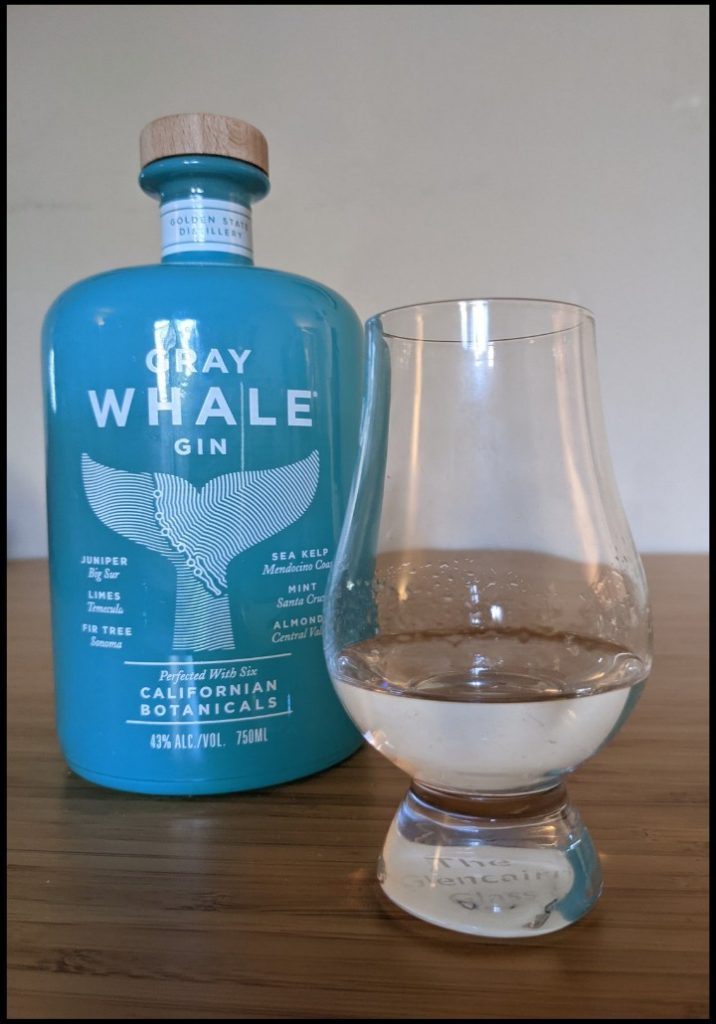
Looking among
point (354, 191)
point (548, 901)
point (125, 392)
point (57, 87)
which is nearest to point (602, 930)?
point (548, 901)

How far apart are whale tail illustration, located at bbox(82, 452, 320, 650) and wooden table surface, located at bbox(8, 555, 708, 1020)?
9cm

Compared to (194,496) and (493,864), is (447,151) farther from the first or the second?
(493,864)

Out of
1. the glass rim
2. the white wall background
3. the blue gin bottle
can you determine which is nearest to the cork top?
the blue gin bottle

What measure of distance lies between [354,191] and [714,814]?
96 cm

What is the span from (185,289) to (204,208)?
0.05m

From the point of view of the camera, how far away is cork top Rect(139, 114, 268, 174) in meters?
0.39

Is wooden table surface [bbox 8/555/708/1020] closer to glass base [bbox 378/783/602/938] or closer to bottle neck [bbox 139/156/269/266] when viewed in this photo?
glass base [bbox 378/783/602/938]

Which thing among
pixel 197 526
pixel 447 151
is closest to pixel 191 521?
pixel 197 526

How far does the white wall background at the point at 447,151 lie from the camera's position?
110cm

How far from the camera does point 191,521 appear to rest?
1.27 feet

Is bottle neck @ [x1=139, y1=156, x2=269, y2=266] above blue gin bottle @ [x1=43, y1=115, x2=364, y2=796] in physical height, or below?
above

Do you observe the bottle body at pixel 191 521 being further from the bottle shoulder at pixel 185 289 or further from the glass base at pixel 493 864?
the glass base at pixel 493 864

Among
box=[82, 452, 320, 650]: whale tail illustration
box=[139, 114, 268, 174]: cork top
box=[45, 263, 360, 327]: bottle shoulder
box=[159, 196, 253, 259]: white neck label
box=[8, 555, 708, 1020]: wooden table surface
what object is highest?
box=[139, 114, 268, 174]: cork top

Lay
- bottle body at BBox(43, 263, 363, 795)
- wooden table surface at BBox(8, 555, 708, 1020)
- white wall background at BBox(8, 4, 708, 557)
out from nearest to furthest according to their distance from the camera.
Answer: wooden table surface at BBox(8, 555, 708, 1020) < bottle body at BBox(43, 263, 363, 795) < white wall background at BBox(8, 4, 708, 557)
